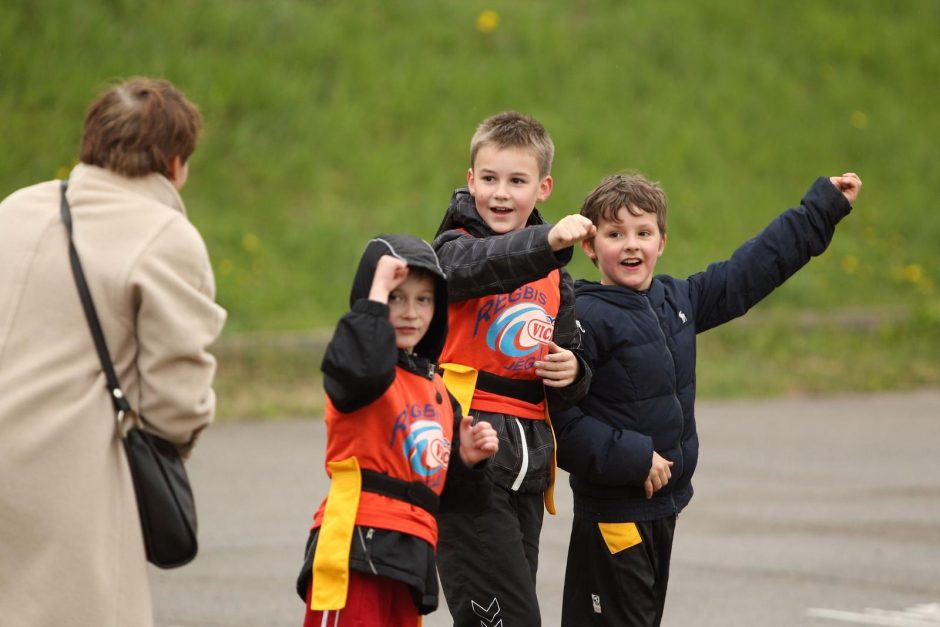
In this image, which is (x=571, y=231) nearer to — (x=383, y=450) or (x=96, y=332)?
(x=383, y=450)

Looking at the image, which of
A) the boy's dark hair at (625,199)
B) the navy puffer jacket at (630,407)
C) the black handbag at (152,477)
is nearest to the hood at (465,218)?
the boy's dark hair at (625,199)

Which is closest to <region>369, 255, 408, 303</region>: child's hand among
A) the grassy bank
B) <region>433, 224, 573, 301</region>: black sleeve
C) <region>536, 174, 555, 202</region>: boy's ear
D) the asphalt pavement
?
<region>433, 224, 573, 301</region>: black sleeve

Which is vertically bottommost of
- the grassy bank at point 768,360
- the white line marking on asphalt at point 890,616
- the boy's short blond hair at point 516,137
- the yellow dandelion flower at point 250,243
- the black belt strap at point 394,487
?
the white line marking on asphalt at point 890,616

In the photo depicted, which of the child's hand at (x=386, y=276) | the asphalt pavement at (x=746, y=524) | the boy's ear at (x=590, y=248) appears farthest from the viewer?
the asphalt pavement at (x=746, y=524)

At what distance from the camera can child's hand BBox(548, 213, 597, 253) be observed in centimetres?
407

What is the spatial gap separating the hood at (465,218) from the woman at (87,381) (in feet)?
4.26

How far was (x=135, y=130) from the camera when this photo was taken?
3.55m

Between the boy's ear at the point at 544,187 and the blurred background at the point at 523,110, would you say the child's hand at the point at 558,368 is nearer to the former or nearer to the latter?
the boy's ear at the point at 544,187

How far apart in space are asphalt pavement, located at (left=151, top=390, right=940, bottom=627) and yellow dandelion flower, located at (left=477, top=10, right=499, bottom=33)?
6.41 metres

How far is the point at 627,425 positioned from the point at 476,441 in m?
0.80

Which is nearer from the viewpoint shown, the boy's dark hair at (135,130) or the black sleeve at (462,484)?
the boy's dark hair at (135,130)

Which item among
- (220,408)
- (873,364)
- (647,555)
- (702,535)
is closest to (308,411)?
(220,408)

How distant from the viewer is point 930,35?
1933 centimetres

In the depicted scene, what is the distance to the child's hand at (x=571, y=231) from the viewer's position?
13.4ft
